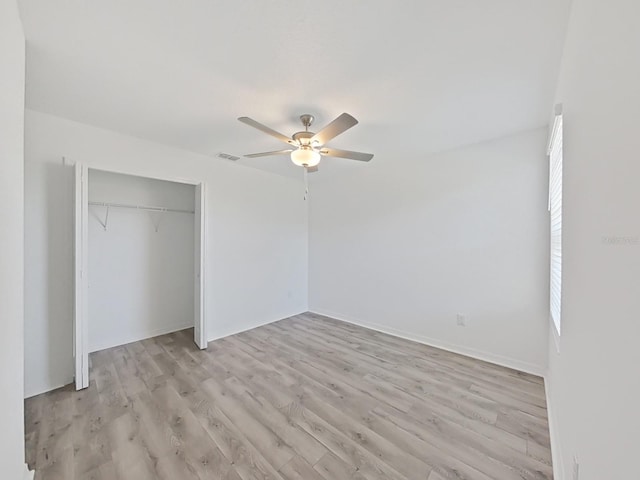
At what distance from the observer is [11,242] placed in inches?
46.9

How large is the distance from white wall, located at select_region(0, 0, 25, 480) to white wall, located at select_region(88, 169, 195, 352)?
206 cm

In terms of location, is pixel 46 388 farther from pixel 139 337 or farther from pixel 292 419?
pixel 292 419

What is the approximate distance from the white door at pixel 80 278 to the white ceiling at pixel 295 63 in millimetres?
655

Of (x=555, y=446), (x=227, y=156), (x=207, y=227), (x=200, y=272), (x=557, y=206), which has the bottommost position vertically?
(x=555, y=446)

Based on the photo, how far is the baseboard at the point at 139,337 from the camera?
310 cm

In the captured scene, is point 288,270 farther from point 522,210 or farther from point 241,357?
point 522,210

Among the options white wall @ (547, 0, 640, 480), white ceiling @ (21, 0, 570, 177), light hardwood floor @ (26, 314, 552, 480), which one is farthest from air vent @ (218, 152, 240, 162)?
white wall @ (547, 0, 640, 480)

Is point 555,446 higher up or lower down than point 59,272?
lower down

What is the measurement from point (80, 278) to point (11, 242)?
137 cm

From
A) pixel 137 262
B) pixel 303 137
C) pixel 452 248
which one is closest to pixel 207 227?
pixel 137 262

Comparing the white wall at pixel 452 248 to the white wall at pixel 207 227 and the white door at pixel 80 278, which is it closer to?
the white wall at pixel 207 227

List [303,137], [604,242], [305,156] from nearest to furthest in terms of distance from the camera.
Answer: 1. [604,242]
2. [305,156]
3. [303,137]

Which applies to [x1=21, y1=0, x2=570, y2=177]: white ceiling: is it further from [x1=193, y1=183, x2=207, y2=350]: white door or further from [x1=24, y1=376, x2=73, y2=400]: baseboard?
[x1=24, y1=376, x2=73, y2=400]: baseboard

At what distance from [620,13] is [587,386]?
1209 mm
